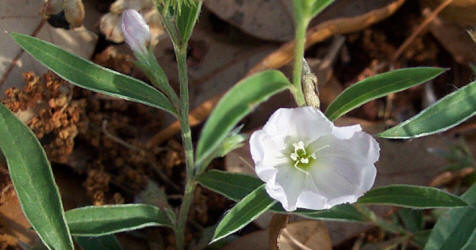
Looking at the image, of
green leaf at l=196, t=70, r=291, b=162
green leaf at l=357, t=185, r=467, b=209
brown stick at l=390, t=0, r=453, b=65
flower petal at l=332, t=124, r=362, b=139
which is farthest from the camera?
brown stick at l=390, t=0, r=453, b=65

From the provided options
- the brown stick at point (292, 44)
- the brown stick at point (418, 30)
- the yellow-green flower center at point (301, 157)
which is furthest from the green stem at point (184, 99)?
the brown stick at point (418, 30)

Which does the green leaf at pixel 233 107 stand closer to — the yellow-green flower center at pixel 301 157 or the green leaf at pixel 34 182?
the yellow-green flower center at pixel 301 157

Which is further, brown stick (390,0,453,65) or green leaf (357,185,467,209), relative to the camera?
brown stick (390,0,453,65)

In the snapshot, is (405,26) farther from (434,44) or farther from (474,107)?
(474,107)

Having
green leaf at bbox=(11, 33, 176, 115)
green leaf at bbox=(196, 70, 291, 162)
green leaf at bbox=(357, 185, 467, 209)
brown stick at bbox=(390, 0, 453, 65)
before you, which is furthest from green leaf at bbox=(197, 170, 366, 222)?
brown stick at bbox=(390, 0, 453, 65)

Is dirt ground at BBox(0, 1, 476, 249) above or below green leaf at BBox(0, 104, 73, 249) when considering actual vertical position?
below

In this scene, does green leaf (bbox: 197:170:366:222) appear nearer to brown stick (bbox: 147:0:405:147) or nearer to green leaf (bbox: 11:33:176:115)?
green leaf (bbox: 11:33:176:115)

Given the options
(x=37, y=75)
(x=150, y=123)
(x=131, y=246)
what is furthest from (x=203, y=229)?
(x=37, y=75)
